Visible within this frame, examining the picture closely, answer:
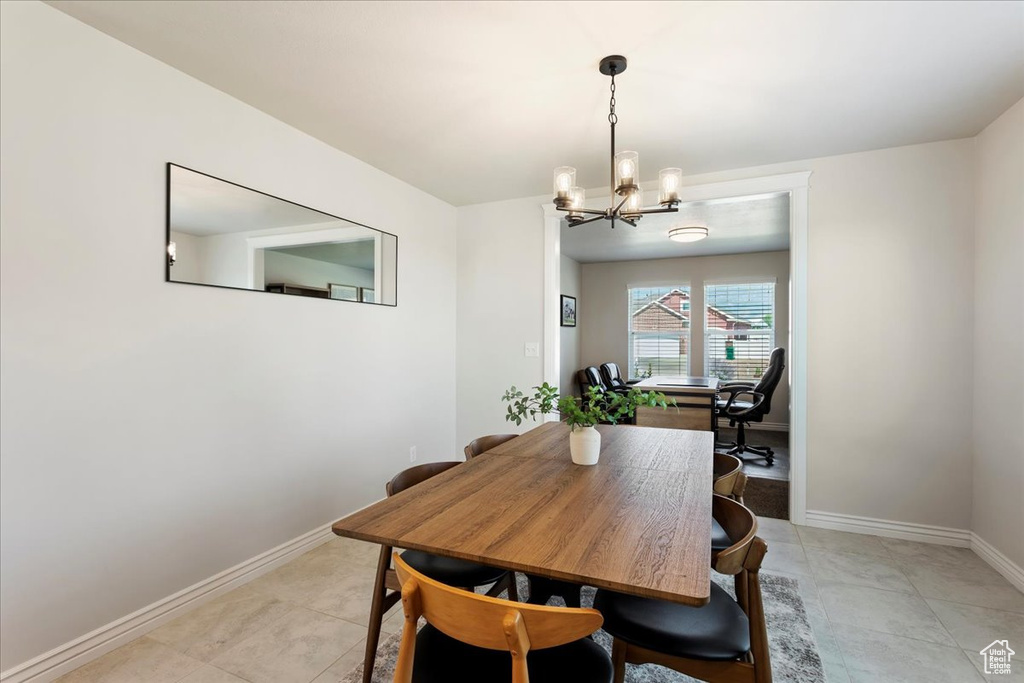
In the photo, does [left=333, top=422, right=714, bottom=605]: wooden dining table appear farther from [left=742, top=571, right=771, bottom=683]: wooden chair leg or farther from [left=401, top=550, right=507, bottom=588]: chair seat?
[left=401, top=550, right=507, bottom=588]: chair seat

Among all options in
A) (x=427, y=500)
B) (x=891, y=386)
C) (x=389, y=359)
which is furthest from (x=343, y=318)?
(x=891, y=386)

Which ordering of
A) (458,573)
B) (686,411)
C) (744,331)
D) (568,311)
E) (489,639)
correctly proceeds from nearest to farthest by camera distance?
1. (489,639)
2. (458,573)
3. (686,411)
4. (744,331)
5. (568,311)

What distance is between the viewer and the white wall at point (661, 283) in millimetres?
6242

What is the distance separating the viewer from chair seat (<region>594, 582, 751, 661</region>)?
1139mm

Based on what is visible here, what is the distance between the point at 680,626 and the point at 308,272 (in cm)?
249

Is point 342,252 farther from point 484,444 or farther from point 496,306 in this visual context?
point 484,444

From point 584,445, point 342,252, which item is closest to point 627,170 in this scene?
point 584,445

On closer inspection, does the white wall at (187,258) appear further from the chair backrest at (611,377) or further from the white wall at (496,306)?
the chair backrest at (611,377)

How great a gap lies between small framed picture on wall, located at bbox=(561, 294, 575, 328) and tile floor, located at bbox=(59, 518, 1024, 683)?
4215mm

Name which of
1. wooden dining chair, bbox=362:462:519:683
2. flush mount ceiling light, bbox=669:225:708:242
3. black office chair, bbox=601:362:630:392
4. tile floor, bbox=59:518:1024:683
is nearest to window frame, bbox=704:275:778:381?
black office chair, bbox=601:362:630:392

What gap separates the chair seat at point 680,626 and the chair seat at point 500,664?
118mm

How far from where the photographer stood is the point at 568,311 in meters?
6.68

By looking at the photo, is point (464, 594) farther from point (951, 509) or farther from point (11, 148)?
point (951, 509)

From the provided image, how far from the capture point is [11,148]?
157 centimetres
